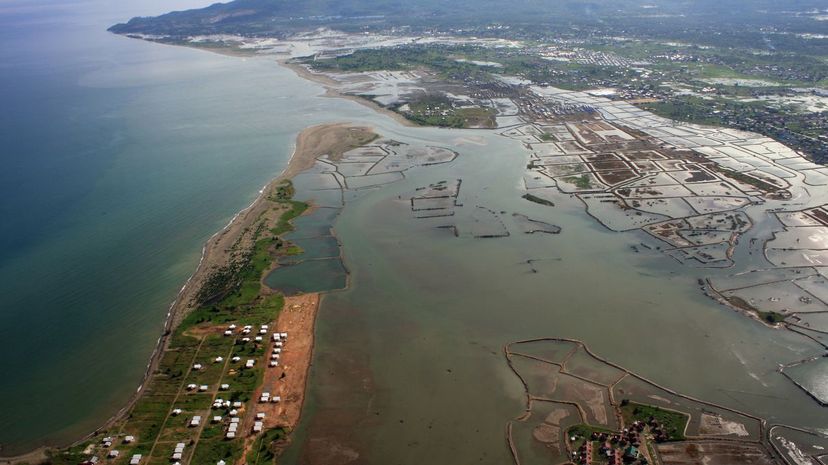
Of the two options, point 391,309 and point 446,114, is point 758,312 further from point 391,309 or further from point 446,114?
point 446,114

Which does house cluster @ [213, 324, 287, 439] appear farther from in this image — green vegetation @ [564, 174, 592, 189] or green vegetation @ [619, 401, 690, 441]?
green vegetation @ [564, 174, 592, 189]

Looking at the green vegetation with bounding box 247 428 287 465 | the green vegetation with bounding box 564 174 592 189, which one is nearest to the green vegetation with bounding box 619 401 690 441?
the green vegetation with bounding box 247 428 287 465

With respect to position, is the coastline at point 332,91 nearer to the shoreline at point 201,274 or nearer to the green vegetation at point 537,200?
the shoreline at point 201,274

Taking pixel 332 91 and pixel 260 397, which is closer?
pixel 260 397

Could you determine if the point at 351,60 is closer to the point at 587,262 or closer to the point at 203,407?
the point at 587,262

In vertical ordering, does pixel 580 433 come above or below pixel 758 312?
below

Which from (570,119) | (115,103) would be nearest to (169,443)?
(570,119)

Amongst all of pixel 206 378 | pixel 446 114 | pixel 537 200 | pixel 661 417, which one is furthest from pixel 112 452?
pixel 446 114
